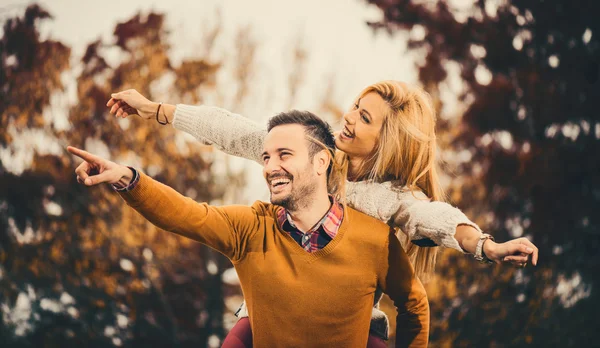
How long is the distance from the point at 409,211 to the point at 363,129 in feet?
1.21

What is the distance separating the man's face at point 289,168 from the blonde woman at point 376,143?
0.23 meters

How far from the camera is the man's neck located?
7.11 feet

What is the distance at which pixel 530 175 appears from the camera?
610 centimetres

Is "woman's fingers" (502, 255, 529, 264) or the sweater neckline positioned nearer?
"woman's fingers" (502, 255, 529, 264)

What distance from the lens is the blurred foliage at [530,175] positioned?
6.12 metres

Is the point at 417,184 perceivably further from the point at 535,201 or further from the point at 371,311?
the point at 535,201

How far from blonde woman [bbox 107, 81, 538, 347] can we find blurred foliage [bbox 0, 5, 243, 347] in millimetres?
3989

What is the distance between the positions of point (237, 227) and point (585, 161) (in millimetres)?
4897

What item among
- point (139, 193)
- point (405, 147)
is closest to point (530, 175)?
point (405, 147)

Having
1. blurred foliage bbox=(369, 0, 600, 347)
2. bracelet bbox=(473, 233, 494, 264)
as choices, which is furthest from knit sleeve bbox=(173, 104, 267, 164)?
blurred foliage bbox=(369, 0, 600, 347)

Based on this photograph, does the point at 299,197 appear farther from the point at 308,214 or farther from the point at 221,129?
the point at 221,129

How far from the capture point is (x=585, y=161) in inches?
241

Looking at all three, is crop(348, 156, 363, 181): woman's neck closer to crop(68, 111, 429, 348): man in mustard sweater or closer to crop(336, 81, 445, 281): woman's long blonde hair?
crop(336, 81, 445, 281): woman's long blonde hair

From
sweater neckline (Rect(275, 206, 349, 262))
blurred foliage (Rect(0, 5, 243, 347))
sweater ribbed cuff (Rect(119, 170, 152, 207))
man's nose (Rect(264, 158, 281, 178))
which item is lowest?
blurred foliage (Rect(0, 5, 243, 347))
